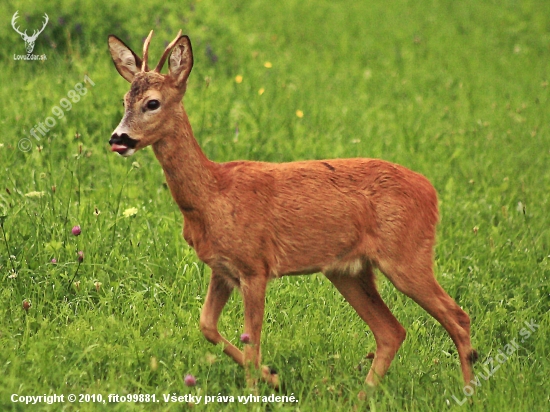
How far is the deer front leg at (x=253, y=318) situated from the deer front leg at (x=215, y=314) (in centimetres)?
17

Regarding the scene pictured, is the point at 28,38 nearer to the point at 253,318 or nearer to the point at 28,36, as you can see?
the point at 28,36

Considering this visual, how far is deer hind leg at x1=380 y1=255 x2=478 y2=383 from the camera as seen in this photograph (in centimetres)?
507

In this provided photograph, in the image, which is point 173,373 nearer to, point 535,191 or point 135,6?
point 535,191

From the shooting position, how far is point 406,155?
8984mm

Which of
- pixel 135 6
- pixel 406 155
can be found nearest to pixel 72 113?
pixel 135 6

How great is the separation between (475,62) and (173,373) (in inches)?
373

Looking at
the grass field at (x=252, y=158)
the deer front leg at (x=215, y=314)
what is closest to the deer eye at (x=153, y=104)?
the deer front leg at (x=215, y=314)

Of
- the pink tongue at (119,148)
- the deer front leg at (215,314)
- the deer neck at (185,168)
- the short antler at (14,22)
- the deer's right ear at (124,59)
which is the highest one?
the deer's right ear at (124,59)

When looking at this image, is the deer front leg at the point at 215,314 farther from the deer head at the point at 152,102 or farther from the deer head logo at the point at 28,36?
the deer head logo at the point at 28,36

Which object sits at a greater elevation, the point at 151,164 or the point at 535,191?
the point at 151,164

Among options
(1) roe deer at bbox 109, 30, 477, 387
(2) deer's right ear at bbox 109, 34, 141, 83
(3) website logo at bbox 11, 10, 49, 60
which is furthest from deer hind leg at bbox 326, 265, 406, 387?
(3) website logo at bbox 11, 10, 49, 60

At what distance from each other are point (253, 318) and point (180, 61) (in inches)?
53.9

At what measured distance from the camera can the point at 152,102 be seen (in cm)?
462

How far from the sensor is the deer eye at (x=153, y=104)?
4610 mm
